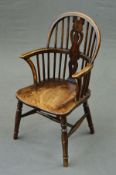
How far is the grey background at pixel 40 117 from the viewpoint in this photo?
90.7 inches

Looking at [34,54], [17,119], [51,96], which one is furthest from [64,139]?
[34,54]

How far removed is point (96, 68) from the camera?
371 centimetres

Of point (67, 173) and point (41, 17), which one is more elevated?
point (41, 17)

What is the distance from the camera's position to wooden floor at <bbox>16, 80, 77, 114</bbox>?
2178mm

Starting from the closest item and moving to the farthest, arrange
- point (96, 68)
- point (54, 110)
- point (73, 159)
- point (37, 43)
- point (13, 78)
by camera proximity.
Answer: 1. point (54, 110)
2. point (73, 159)
3. point (13, 78)
4. point (96, 68)
5. point (37, 43)

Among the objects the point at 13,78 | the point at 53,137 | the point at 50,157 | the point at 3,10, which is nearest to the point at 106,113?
the point at 53,137

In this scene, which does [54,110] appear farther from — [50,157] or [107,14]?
[107,14]

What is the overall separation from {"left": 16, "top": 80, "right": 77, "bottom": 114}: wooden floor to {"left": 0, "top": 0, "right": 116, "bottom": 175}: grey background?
1.21ft

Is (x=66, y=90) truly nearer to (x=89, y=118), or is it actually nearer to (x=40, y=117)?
(x=89, y=118)

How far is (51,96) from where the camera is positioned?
231 cm

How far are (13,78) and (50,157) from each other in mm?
1261

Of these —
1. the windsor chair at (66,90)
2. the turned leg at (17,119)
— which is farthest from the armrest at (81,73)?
the turned leg at (17,119)

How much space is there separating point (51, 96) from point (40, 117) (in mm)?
536

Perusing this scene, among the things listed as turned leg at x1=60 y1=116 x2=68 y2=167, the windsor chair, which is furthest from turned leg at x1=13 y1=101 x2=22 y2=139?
turned leg at x1=60 y1=116 x2=68 y2=167
